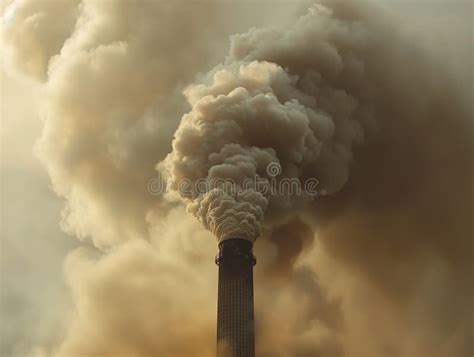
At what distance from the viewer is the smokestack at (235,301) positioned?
135 feet

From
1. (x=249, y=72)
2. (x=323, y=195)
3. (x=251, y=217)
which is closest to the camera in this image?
(x=251, y=217)

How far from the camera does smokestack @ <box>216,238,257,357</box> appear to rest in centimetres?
4125

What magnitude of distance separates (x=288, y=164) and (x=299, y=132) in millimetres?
2514

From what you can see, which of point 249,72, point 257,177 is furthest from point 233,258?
point 249,72

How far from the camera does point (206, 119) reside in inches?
1980

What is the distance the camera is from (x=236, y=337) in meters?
41.2

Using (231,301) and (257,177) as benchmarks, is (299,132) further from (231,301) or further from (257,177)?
(231,301)

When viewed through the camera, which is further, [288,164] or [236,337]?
[288,164]

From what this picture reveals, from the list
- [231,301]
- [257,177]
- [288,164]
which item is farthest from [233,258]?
[288,164]

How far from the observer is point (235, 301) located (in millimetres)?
42094

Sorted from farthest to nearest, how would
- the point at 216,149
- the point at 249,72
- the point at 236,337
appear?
the point at 249,72 → the point at 216,149 → the point at 236,337

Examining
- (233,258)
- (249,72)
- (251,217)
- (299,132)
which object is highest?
(249,72)

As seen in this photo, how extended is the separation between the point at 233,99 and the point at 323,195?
13626mm

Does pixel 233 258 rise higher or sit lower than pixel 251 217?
lower
